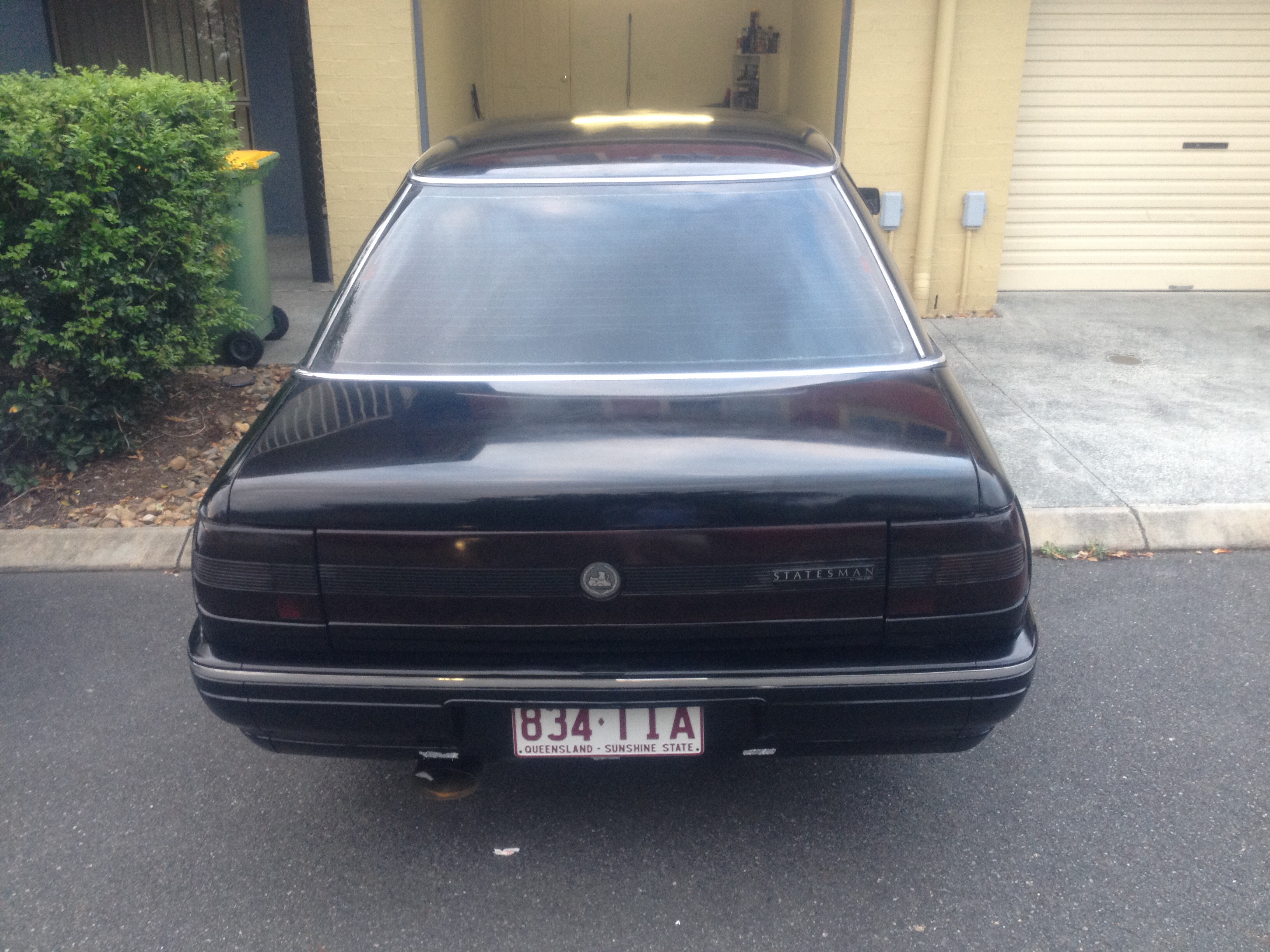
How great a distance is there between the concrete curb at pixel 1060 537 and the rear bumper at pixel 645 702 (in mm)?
2301

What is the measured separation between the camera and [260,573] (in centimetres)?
232

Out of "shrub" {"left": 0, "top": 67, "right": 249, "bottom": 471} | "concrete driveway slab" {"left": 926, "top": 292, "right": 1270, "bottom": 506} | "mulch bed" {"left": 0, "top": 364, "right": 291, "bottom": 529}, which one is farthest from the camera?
"concrete driveway slab" {"left": 926, "top": 292, "right": 1270, "bottom": 506}

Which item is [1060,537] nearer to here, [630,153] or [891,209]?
[630,153]

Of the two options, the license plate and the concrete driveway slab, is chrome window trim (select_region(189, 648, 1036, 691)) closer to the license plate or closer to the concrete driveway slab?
the license plate

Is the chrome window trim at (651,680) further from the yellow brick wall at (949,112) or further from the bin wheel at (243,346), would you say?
the yellow brick wall at (949,112)

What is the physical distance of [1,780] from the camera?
123 inches

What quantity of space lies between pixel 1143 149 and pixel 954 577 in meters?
6.93

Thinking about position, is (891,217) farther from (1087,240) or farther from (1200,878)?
(1200,878)

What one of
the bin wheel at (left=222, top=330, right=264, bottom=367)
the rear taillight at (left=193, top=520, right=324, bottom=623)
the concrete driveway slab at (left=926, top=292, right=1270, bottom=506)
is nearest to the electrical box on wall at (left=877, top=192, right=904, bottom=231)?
the concrete driveway slab at (left=926, top=292, right=1270, bottom=506)

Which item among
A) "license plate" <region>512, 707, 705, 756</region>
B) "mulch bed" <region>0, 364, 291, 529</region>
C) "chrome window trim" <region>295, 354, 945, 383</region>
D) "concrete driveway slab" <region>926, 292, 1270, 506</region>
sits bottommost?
"mulch bed" <region>0, 364, 291, 529</region>

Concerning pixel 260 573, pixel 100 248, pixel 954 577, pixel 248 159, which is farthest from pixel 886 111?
pixel 260 573

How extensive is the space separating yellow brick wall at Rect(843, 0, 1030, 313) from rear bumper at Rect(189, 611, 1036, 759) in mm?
5683

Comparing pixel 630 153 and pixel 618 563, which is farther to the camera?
pixel 630 153

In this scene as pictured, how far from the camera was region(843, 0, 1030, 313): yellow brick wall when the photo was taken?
23.6 ft
